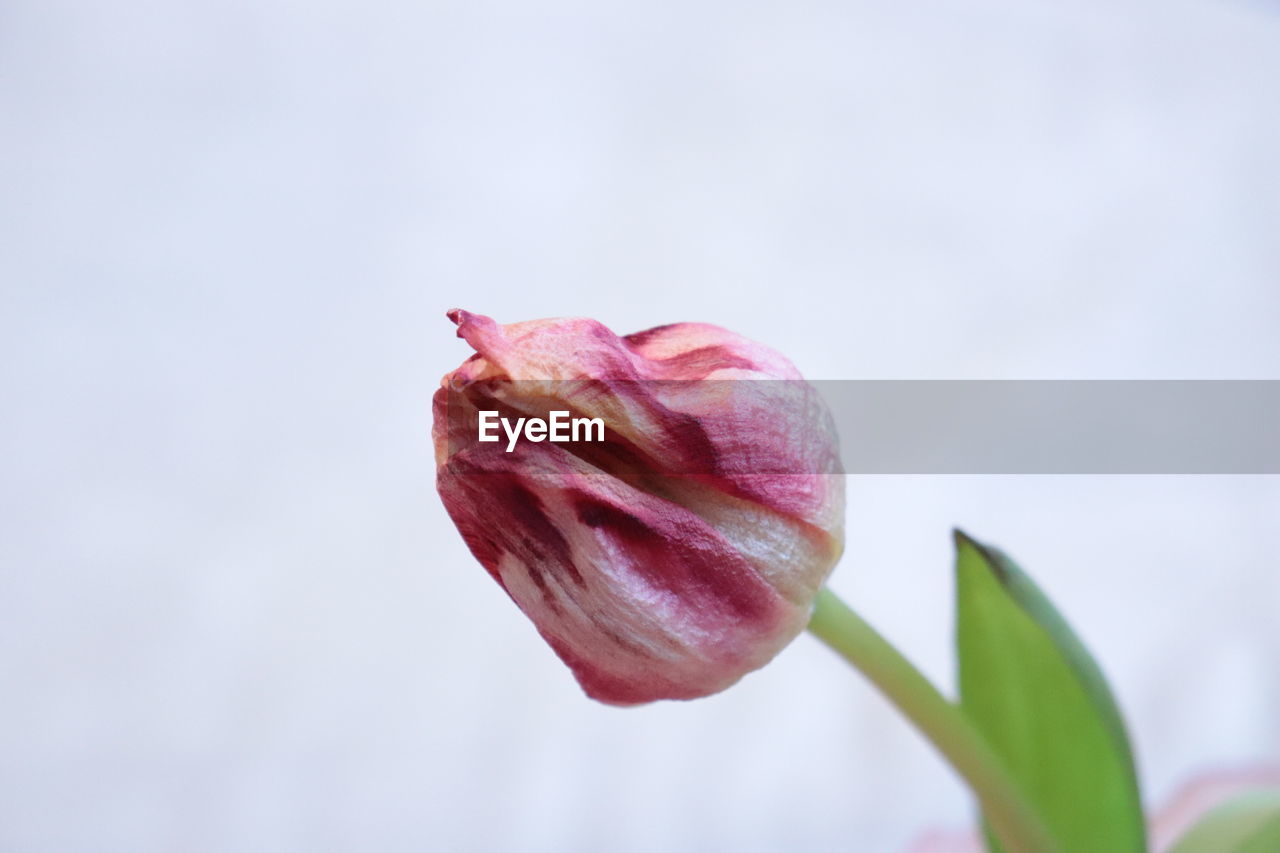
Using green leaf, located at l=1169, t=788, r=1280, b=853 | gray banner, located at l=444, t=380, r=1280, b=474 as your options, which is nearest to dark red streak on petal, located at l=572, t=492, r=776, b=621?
green leaf, located at l=1169, t=788, r=1280, b=853

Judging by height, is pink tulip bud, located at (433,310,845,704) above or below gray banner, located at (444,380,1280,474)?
below

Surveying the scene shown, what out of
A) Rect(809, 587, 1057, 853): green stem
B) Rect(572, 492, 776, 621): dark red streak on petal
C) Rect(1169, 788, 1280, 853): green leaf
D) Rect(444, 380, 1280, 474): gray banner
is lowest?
Rect(1169, 788, 1280, 853): green leaf

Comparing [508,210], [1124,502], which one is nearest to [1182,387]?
[1124,502]

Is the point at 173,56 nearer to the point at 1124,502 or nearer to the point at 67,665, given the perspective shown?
the point at 67,665

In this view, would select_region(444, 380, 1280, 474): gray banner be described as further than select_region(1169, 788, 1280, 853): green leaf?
Yes

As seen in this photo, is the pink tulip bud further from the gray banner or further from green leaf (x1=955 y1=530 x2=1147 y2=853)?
the gray banner

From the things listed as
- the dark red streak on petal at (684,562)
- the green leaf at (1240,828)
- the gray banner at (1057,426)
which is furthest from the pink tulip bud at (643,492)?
the gray banner at (1057,426)

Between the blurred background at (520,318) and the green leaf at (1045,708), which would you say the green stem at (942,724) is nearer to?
the green leaf at (1045,708)
